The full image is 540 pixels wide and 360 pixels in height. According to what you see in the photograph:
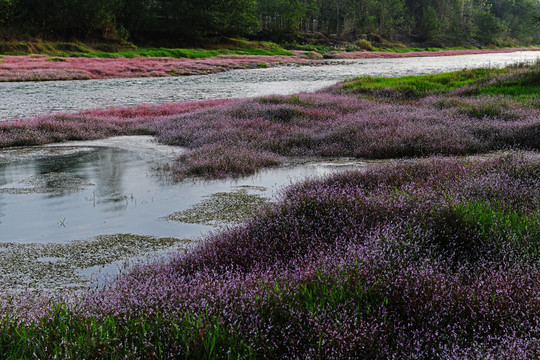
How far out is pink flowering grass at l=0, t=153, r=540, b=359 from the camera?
2.54 metres

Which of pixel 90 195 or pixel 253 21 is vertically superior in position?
pixel 253 21

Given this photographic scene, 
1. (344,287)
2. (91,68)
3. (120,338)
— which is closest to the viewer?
(120,338)

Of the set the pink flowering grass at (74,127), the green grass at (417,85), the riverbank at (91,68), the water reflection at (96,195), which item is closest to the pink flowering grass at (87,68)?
the riverbank at (91,68)

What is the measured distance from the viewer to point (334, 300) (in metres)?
2.99

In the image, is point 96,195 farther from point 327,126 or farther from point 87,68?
point 87,68

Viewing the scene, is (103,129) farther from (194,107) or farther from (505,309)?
(505,309)

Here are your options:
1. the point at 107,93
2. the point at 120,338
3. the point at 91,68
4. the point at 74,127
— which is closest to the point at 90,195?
the point at 120,338

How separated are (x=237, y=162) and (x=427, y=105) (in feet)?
28.0

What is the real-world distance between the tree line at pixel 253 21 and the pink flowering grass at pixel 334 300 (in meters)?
19.5

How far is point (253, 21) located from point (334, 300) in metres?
75.8

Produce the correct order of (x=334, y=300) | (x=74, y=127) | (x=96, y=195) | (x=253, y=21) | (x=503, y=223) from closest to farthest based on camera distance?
(x=334, y=300), (x=503, y=223), (x=96, y=195), (x=74, y=127), (x=253, y=21)

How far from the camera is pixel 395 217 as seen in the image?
14.6ft

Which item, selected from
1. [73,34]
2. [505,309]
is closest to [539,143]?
[505,309]

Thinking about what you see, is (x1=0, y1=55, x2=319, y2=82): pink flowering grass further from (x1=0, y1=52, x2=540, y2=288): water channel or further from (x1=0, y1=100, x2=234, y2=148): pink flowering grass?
(x1=0, y1=52, x2=540, y2=288): water channel
